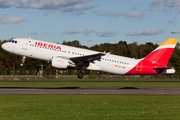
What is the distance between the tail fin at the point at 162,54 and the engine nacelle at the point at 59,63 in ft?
47.5

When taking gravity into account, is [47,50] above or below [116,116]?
above

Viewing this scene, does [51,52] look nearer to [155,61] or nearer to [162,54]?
[155,61]

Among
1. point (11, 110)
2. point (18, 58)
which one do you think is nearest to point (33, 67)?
point (18, 58)

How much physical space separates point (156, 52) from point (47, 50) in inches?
762

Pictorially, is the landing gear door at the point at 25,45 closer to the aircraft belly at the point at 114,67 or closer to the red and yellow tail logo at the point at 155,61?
the aircraft belly at the point at 114,67

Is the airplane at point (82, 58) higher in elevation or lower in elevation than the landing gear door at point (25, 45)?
lower

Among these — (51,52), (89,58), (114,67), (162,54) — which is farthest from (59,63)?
(162,54)

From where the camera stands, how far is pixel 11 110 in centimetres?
1919

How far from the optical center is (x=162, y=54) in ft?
153

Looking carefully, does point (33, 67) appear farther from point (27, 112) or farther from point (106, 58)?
point (27, 112)

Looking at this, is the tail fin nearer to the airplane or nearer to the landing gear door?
the airplane

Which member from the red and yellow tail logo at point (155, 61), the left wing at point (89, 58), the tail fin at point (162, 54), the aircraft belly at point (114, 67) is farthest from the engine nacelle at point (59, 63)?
the tail fin at point (162, 54)

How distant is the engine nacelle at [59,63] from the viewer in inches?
1565

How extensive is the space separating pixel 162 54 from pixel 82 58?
49.4 feet
